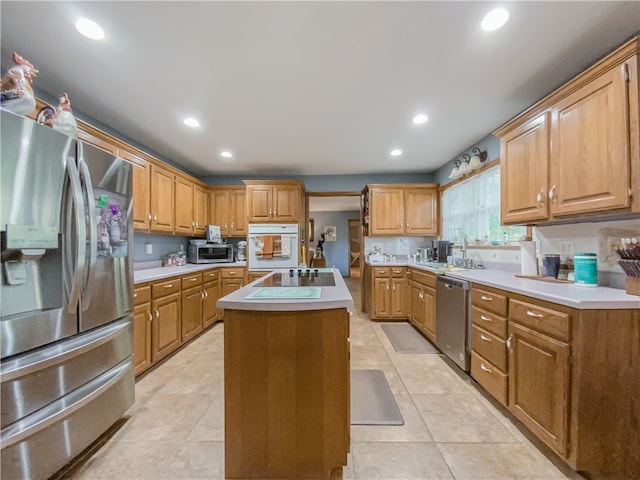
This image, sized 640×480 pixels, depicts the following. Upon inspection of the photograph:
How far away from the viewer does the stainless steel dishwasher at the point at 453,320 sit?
235 centimetres

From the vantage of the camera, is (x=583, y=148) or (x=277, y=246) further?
(x=277, y=246)

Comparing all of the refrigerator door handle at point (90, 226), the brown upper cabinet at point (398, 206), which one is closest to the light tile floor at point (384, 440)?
the refrigerator door handle at point (90, 226)

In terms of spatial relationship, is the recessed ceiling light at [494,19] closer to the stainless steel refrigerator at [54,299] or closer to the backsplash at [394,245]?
the stainless steel refrigerator at [54,299]

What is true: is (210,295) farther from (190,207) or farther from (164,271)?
(190,207)

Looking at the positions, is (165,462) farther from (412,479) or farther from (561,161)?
(561,161)

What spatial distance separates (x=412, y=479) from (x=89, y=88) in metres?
3.42

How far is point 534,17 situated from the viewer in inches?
58.3

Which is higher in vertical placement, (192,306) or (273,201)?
(273,201)

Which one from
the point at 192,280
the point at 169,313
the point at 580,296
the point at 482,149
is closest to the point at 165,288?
the point at 169,313

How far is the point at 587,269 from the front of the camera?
1.77 metres

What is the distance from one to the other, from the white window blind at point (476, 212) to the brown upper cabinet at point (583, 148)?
82 cm

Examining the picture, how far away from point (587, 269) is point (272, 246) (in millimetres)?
Answer: 3441

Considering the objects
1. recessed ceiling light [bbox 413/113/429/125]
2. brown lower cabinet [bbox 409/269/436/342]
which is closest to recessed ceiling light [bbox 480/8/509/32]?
recessed ceiling light [bbox 413/113/429/125]

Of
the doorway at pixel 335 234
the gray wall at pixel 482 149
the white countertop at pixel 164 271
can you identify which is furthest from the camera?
the doorway at pixel 335 234
